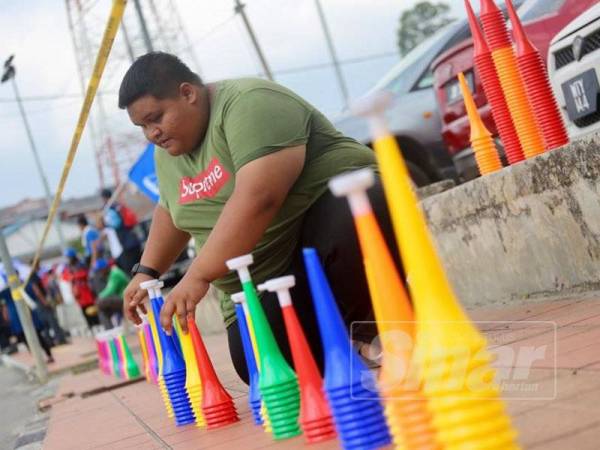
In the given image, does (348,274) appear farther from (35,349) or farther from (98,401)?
(35,349)

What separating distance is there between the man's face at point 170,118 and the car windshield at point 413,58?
4.99 m

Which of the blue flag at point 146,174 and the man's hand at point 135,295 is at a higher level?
the blue flag at point 146,174

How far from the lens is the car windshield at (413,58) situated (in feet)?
27.4

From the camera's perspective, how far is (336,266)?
359 centimetres

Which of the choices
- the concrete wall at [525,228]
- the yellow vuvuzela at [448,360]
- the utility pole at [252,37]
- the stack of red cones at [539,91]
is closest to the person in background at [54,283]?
the utility pole at [252,37]

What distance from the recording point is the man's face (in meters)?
3.34

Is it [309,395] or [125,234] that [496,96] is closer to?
[309,395]

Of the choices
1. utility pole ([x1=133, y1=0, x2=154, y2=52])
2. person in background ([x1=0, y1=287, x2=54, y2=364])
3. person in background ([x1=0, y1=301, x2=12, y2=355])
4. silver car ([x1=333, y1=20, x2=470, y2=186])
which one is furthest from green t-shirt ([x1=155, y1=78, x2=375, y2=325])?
person in background ([x1=0, y1=301, x2=12, y2=355])

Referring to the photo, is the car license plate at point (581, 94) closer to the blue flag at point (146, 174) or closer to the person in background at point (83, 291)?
the blue flag at point (146, 174)

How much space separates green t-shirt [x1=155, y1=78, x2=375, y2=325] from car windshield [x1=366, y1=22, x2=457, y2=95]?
4.73 metres

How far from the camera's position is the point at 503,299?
4934 millimetres

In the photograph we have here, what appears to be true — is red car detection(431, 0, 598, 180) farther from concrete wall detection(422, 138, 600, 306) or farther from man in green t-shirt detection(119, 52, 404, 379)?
man in green t-shirt detection(119, 52, 404, 379)

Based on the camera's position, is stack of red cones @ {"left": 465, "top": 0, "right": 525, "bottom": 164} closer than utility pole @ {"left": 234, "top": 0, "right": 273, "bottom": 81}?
Yes

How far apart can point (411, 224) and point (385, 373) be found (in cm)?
53
